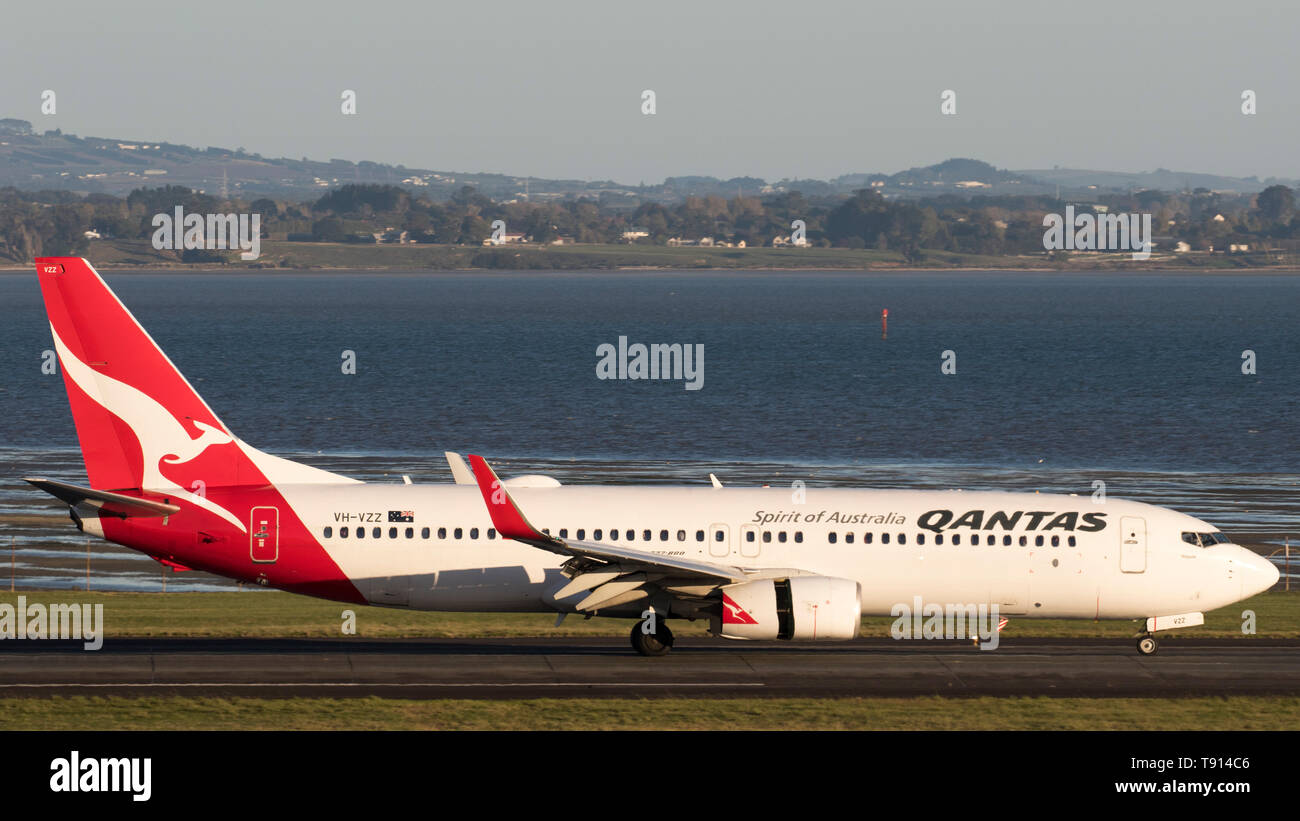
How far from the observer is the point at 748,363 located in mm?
159875

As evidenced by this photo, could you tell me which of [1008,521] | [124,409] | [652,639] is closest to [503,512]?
[652,639]

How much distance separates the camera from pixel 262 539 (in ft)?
111

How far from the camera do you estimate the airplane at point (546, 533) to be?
34.0 meters

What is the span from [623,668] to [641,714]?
4846mm

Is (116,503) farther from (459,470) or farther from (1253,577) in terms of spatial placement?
(1253,577)

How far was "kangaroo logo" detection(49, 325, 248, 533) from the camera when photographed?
34.4m

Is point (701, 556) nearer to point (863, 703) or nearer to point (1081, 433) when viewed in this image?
point (863, 703)

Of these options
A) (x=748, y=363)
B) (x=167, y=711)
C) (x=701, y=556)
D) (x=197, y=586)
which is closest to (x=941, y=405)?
(x=748, y=363)

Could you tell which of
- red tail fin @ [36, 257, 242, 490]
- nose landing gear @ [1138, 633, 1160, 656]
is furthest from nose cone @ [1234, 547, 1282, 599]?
red tail fin @ [36, 257, 242, 490]

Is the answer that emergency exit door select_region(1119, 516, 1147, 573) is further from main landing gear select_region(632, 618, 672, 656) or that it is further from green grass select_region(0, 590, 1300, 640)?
main landing gear select_region(632, 618, 672, 656)

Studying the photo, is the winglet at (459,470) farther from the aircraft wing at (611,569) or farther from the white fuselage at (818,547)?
the aircraft wing at (611,569)

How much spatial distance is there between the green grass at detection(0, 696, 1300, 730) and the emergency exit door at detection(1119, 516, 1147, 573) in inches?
201

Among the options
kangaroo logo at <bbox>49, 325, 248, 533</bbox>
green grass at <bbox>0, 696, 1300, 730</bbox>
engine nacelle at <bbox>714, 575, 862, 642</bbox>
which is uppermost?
kangaroo logo at <bbox>49, 325, 248, 533</bbox>

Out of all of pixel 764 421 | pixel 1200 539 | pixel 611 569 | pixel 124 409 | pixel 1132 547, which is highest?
pixel 124 409
